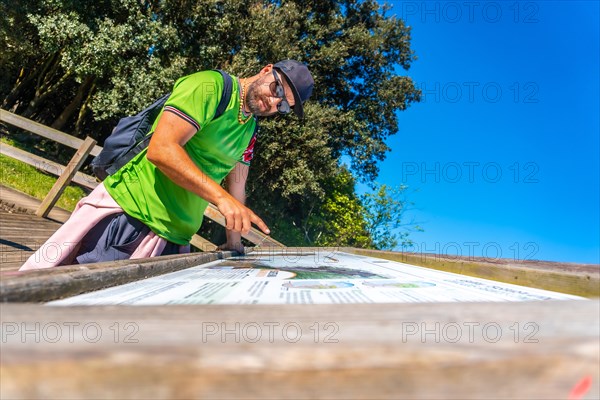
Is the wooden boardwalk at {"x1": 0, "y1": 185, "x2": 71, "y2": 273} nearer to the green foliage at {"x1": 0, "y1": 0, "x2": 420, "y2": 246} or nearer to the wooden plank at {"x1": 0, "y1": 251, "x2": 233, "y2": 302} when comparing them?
the wooden plank at {"x1": 0, "y1": 251, "x2": 233, "y2": 302}

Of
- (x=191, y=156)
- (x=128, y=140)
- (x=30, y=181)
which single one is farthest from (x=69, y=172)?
(x=191, y=156)

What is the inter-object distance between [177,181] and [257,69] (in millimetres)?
9432

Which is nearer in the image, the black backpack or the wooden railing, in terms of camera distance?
the black backpack

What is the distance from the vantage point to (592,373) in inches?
18.3

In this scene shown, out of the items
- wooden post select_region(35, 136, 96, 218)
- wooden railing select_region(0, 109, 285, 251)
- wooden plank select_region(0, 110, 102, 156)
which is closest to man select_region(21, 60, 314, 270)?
wooden railing select_region(0, 109, 285, 251)

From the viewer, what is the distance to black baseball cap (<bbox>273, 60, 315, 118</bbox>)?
2.36m

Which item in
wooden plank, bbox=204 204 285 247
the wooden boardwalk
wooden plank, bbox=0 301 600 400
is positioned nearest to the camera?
wooden plank, bbox=0 301 600 400

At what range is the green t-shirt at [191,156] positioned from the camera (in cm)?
181

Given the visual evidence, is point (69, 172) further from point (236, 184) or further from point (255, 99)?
point (255, 99)

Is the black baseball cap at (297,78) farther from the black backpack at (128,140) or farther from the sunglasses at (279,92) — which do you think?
the black backpack at (128,140)

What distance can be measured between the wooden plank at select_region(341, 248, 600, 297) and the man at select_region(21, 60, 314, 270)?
0.86 metres

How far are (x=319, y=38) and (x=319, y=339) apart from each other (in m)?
14.1

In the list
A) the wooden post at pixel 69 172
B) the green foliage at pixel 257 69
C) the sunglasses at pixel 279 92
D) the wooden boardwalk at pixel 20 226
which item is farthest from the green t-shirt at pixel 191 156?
the green foliage at pixel 257 69

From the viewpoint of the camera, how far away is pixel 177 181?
1657 mm
